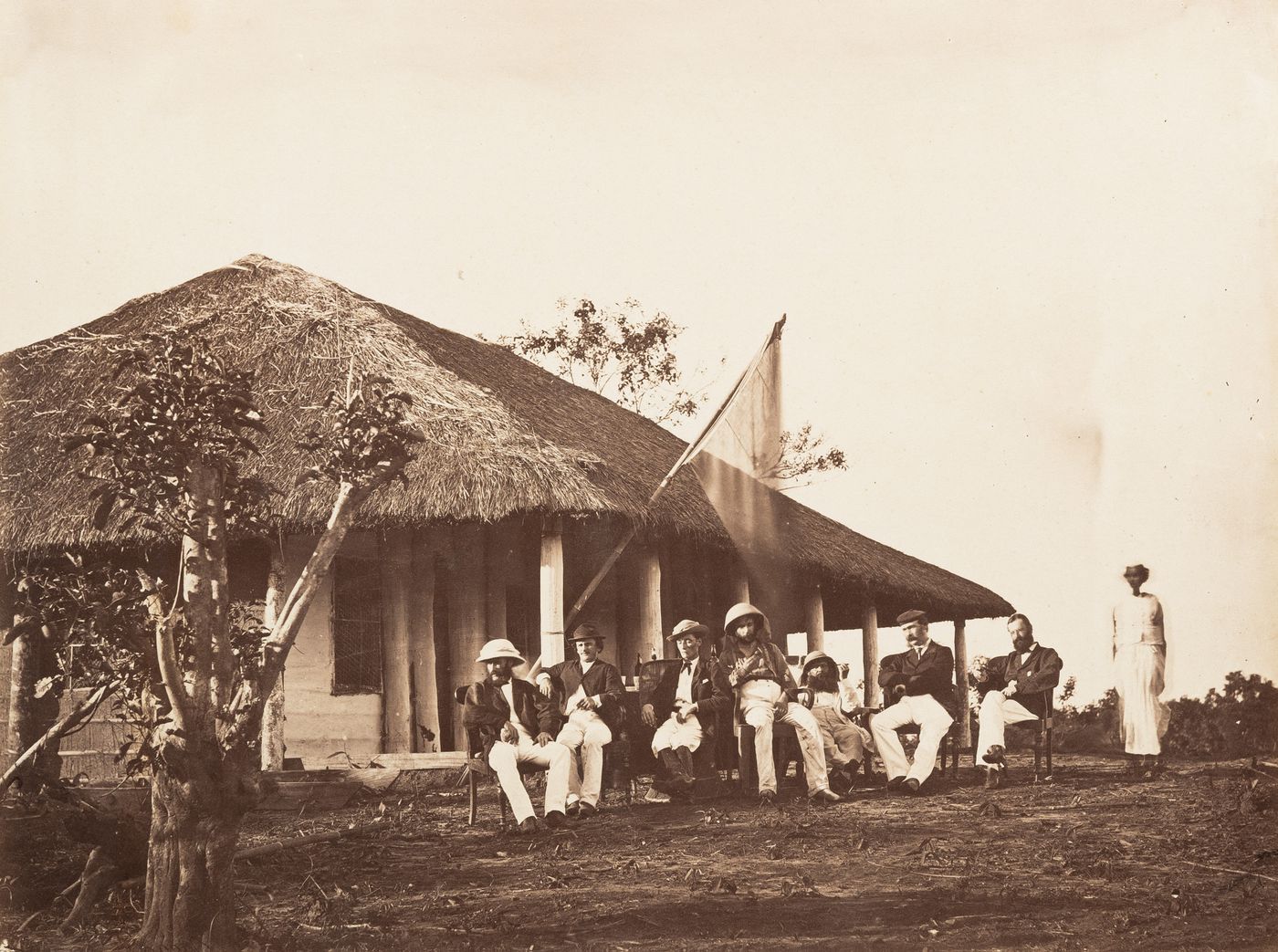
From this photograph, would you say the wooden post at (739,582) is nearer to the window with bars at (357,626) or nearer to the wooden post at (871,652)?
the wooden post at (871,652)

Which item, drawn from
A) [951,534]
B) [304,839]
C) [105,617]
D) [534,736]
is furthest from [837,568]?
[105,617]

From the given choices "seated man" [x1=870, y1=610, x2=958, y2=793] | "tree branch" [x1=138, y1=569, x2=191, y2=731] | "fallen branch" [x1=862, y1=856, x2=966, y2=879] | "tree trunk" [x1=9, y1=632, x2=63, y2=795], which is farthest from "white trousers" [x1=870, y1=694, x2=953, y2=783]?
"tree trunk" [x1=9, y1=632, x2=63, y2=795]

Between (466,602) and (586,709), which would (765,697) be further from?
(466,602)

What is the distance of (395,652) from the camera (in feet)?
40.5

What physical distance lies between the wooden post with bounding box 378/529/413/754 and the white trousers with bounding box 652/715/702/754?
3.14m

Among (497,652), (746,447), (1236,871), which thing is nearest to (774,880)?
(1236,871)

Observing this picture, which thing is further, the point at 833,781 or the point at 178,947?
the point at 833,781

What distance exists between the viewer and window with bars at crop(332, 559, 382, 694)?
12359 millimetres

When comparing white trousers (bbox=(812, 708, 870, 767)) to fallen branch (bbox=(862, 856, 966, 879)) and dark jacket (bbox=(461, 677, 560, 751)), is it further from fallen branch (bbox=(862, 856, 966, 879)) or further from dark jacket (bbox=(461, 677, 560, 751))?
fallen branch (bbox=(862, 856, 966, 879))

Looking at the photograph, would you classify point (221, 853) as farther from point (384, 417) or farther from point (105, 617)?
point (384, 417)

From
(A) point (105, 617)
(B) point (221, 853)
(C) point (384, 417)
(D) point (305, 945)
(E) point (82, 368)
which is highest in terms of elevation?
(E) point (82, 368)

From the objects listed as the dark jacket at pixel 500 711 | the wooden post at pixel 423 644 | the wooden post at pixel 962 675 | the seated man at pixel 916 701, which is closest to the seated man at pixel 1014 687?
the seated man at pixel 916 701

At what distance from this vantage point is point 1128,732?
1075 cm

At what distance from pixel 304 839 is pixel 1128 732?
256 inches
